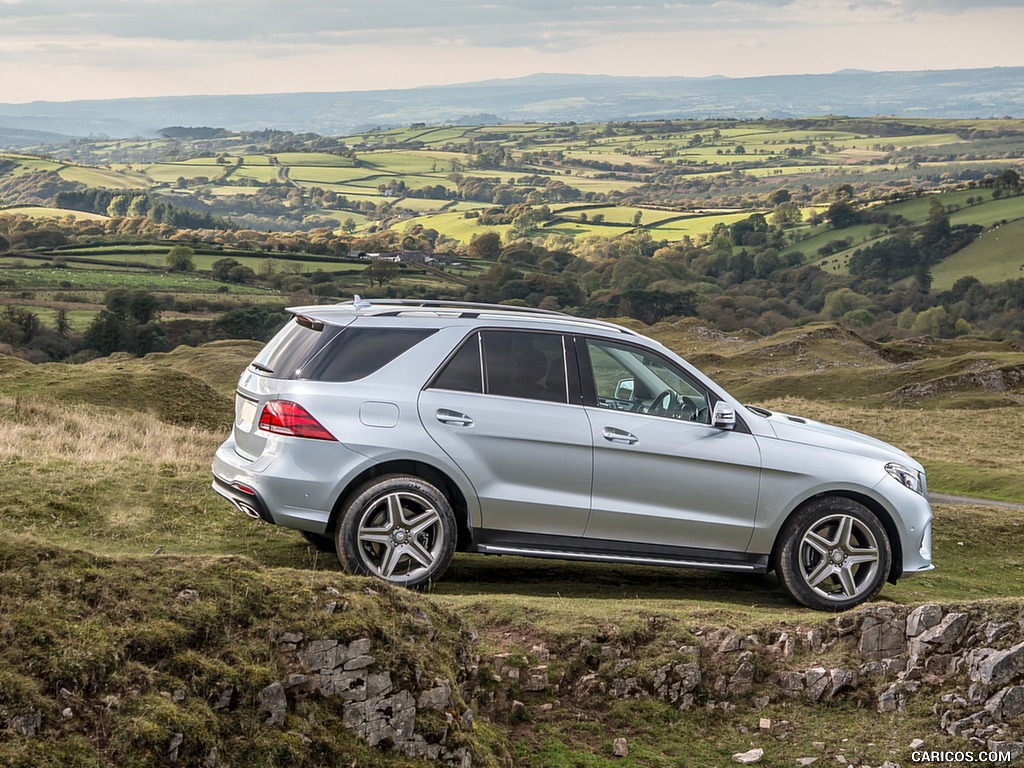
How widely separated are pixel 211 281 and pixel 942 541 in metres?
115

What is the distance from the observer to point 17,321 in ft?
285

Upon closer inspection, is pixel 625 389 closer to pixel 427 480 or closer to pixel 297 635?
pixel 427 480

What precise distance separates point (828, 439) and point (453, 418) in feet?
10.9

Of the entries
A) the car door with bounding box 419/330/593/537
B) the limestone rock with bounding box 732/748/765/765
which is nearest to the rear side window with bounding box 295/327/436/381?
the car door with bounding box 419/330/593/537

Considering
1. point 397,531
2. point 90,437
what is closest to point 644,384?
point 397,531

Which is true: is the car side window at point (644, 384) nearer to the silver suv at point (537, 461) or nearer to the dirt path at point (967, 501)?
the silver suv at point (537, 461)

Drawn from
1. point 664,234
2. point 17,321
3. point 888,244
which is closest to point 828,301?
point 888,244

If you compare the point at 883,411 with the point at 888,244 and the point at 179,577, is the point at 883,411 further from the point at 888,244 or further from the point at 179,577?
the point at 888,244

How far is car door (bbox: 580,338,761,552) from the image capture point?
29.4 ft

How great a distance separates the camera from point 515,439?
28.9 ft

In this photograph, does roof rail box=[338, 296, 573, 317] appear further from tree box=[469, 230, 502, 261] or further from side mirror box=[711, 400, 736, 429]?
tree box=[469, 230, 502, 261]

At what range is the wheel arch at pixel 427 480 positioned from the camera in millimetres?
8711

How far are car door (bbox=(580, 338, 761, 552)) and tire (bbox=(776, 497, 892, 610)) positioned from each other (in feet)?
1.37

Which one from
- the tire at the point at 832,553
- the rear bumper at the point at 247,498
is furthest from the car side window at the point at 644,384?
the rear bumper at the point at 247,498
